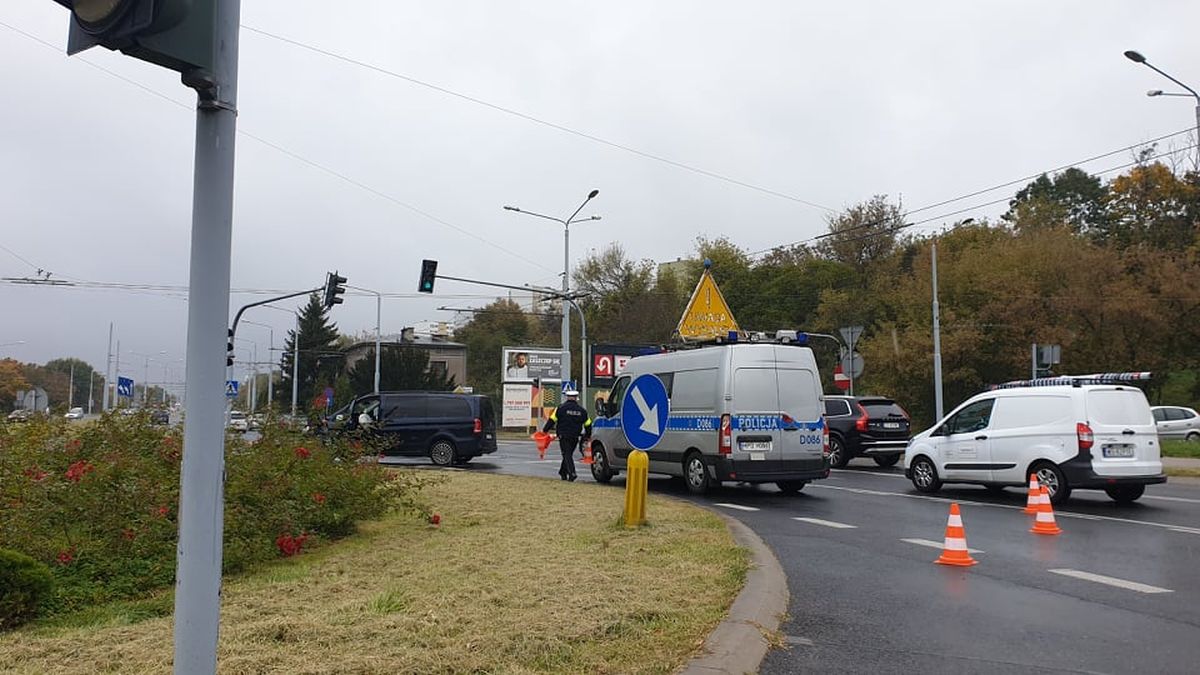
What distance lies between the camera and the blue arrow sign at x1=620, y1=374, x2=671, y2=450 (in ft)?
32.7

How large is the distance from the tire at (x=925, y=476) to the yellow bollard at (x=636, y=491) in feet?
25.2

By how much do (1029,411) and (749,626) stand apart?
32.8 feet

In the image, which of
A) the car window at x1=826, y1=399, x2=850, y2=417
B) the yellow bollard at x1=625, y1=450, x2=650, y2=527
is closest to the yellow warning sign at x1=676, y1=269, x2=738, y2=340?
the car window at x1=826, y1=399, x2=850, y2=417

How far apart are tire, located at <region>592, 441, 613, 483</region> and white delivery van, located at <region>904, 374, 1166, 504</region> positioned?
238 inches

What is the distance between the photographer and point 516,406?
5419 cm

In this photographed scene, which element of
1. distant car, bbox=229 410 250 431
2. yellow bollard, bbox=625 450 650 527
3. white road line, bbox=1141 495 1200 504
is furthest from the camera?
white road line, bbox=1141 495 1200 504

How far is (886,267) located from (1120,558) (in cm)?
4468

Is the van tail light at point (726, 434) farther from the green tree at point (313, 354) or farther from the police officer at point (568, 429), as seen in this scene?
the green tree at point (313, 354)

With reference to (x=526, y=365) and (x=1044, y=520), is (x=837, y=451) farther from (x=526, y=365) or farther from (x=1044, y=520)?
(x=526, y=365)

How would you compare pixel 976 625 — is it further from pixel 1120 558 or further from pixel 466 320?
pixel 466 320

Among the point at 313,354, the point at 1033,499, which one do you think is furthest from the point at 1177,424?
the point at 313,354

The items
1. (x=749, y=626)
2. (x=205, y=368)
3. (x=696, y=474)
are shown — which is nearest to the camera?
(x=205, y=368)

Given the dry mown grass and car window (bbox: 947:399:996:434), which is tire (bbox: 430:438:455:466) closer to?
car window (bbox: 947:399:996:434)

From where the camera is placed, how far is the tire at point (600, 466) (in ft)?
56.8
